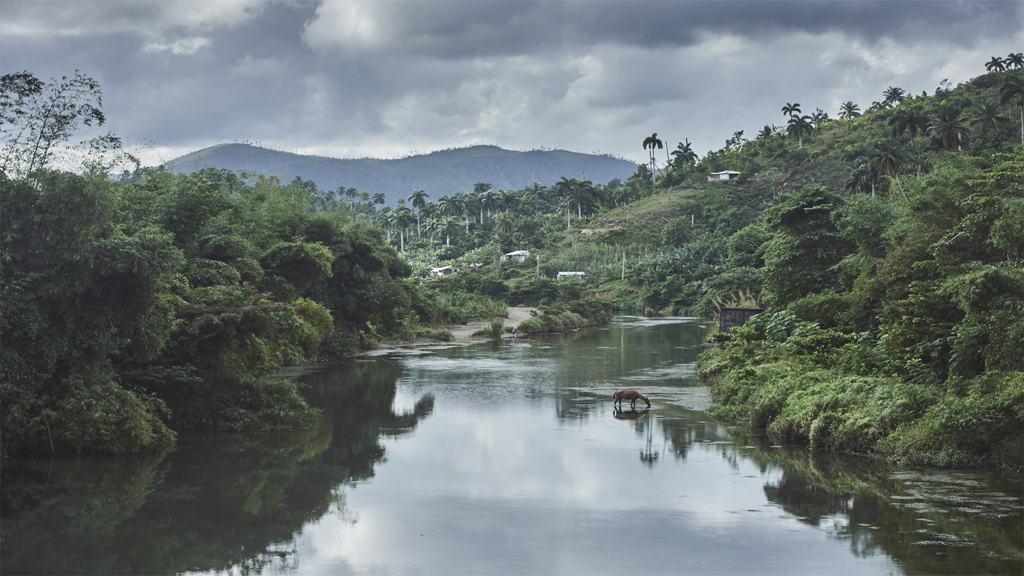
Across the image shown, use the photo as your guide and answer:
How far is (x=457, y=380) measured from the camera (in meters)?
25.7

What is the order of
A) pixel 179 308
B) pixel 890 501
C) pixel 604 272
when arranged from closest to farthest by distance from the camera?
pixel 890 501, pixel 179 308, pixel 604 272

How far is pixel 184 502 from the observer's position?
1134cm

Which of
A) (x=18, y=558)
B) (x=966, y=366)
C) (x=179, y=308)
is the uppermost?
(x=179, y=308)

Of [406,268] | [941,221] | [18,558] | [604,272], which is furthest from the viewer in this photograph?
[604,272]

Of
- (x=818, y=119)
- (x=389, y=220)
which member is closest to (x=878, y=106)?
(x=818, y=119)

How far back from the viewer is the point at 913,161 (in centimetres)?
6019

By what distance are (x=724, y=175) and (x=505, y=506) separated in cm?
10239

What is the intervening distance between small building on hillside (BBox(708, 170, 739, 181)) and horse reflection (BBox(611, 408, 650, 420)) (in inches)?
3555

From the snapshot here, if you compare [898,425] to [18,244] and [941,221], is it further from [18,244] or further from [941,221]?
[18,244]

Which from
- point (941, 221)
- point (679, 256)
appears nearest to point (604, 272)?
point (679, 256)

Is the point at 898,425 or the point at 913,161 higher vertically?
the point at 913,161

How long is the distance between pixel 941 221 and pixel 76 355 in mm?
18459

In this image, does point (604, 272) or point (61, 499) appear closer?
point (61, 499)

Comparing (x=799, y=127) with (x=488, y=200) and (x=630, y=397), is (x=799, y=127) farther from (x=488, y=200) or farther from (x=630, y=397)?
(x=630, y=397)
